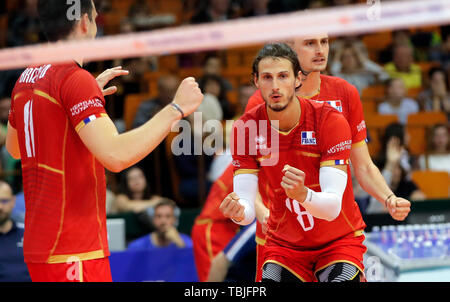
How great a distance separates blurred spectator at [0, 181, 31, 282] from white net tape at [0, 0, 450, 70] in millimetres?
3956

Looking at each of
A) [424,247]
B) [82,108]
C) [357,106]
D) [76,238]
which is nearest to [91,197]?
[76,238]

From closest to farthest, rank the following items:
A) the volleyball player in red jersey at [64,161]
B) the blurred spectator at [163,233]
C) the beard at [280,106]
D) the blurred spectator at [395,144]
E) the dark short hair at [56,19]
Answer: the volleyball player in red jersey at [64,161]
the dark short hair at [56,19]
the beard at [280,106]
the blurred spectator at [163,233]
the blurred spectator at [395,144]

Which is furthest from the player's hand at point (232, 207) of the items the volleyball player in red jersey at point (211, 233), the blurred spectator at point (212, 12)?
the blurred spectator at point (212, 12)

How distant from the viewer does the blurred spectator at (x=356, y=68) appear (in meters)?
11.1

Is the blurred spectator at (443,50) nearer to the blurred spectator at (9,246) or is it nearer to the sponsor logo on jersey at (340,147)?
the blurred spectator at (9,246)

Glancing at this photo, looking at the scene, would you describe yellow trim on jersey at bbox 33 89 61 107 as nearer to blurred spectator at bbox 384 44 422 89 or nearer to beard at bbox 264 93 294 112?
beard at bbox 264 93 294 112

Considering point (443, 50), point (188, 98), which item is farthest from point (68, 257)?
point (443, 50)

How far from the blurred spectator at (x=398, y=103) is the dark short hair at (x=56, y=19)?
7.63 m

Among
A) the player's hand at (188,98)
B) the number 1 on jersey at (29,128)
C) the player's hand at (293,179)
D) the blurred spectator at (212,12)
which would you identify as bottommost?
the player's hand at (293,179)

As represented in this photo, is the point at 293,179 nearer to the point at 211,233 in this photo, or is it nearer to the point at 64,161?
the point at 64,161

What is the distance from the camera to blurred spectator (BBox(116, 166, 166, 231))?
27.6 ft

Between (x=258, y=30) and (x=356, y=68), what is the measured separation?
29.5ft

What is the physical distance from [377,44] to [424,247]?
6533mm
